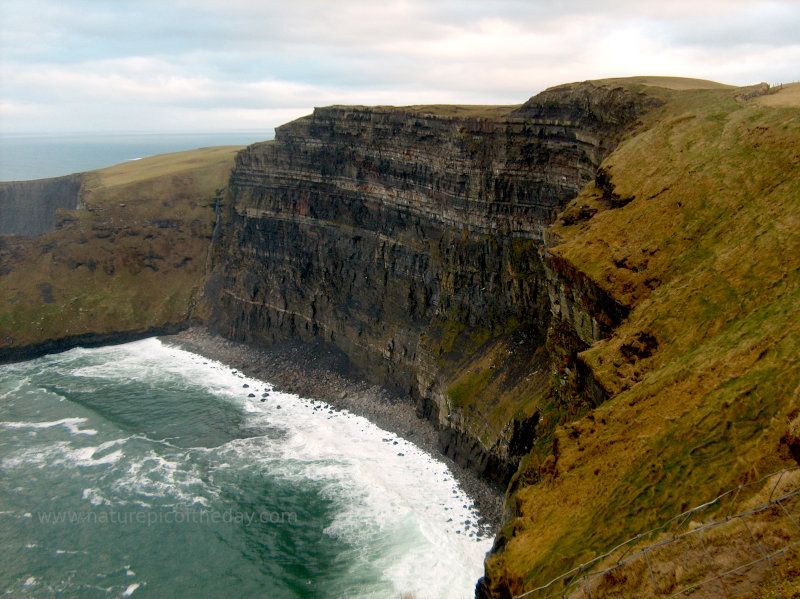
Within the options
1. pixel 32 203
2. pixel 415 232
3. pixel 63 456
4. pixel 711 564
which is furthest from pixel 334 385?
pixel 32 203

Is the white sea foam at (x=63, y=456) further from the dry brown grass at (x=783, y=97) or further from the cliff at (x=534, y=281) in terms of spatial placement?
the dry brown grass at (x=783, y=97)

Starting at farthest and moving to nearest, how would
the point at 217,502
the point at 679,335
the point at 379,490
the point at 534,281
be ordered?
the point at 534,281 → the point at 379,490 → the point at 217,502 → the point at 679,335

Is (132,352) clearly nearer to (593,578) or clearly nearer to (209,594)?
(209,594)

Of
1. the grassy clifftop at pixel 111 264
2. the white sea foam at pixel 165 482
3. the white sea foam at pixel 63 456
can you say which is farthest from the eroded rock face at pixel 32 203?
the white sea foam at pixel 165 482

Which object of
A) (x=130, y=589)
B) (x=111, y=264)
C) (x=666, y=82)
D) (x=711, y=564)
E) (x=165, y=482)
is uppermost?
(x=666, y=82)

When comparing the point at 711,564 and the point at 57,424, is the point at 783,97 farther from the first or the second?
the point at 57,424

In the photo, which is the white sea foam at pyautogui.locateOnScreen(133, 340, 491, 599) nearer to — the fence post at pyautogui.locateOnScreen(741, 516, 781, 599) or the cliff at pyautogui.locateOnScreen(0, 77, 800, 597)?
the cliff at pyautogui.locateOnScreen(0, 77, 800, 597)

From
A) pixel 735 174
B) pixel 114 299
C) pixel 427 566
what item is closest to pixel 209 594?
pixel 427 566
